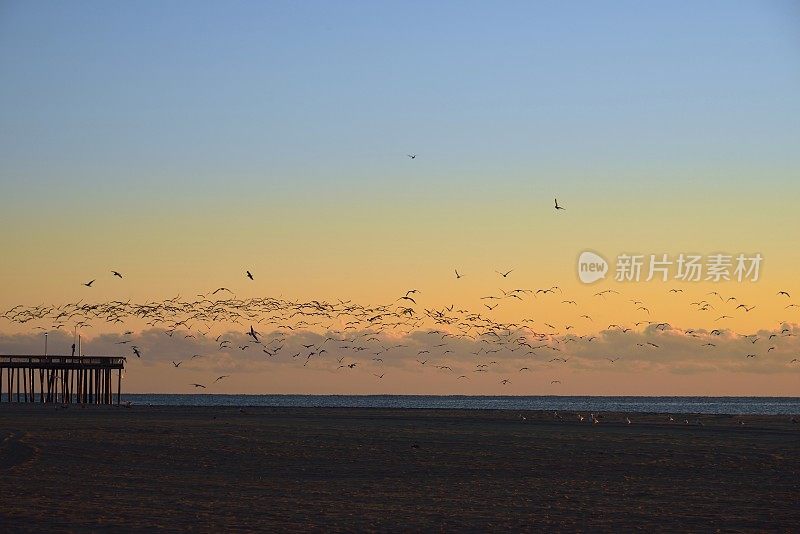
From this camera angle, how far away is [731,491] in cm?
2711

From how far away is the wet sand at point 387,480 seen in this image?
21406 millimetres

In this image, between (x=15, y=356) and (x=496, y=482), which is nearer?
(x=496, y=482)

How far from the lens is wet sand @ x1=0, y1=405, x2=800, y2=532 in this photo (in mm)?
21406

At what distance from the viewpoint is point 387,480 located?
29250 millimetres

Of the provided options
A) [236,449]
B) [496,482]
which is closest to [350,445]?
A: [236,449]

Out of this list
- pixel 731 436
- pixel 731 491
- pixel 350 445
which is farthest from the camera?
pixel 731 436

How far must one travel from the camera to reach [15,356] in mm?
96125

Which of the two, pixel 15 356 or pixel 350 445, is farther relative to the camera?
pixel 15 356

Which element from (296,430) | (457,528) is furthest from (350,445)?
(457,528)

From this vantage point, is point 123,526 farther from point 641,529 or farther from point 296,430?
point 296,430

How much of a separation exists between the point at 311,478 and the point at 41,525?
35.1 ft

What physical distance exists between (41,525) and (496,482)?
13445 mm

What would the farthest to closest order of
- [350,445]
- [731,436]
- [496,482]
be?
[731,436] → [350,445] → [496,482]

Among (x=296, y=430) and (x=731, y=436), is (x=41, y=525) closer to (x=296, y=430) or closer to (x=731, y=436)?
(x=296, y=430)
